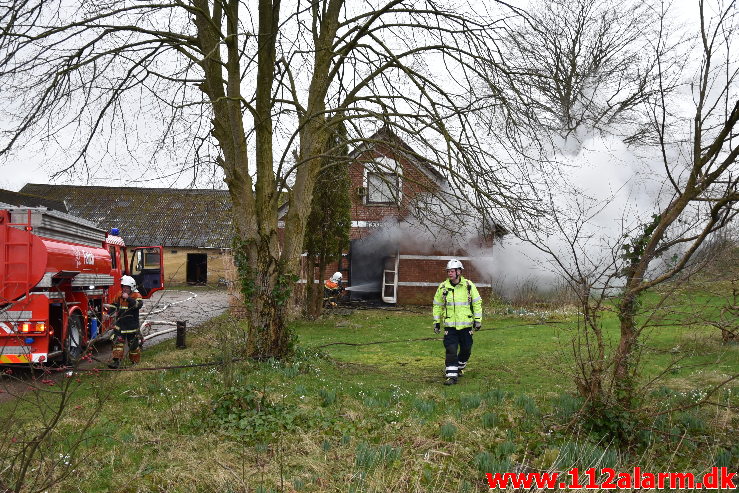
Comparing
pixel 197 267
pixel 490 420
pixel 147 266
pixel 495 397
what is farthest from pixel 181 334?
pixel 197 267

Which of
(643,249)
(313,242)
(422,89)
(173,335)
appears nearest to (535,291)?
(313,242)

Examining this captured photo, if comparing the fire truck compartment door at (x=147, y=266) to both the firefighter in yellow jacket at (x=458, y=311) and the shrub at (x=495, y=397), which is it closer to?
the firefighter in yellow jacket at (x=458, y=311)

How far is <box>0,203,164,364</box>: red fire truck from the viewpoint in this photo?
1019 cm

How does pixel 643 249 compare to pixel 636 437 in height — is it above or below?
above

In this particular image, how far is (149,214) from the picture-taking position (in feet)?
139

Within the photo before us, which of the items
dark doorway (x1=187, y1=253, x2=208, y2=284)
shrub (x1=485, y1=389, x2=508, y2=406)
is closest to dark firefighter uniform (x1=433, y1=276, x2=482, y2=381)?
shrub (x1=485, y1=389, x2=508, y2=406)

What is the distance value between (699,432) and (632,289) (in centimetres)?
157

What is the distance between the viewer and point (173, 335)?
16.9 meters

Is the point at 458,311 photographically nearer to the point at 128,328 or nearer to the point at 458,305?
the point at 458,305

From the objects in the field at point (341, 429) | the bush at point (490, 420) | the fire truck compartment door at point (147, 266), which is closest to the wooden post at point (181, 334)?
the field at point (341, 429)

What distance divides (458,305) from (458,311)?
0.09 metres

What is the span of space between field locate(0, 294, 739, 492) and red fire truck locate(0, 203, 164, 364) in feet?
3.98

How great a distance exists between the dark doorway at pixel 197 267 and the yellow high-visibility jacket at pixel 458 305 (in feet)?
93.4

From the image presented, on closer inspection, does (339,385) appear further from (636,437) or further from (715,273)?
(715,273)
